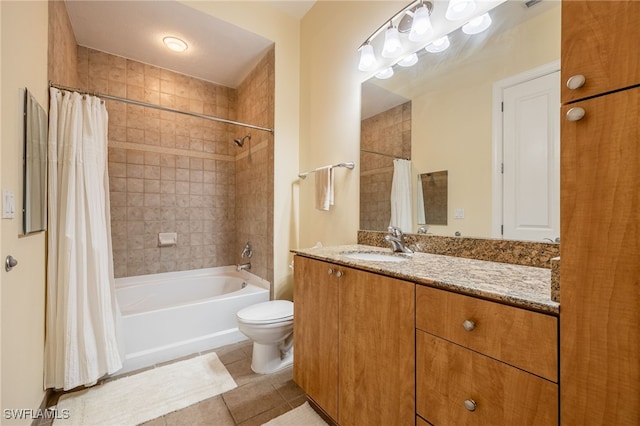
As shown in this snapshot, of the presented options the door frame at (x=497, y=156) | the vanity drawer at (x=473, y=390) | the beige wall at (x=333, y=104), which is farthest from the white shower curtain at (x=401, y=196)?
the vanity drawer at (x=473, y=390)

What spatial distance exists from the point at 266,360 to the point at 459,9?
2.30 metres

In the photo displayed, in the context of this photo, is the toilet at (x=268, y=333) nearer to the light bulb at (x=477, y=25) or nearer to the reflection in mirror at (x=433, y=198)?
the reflection in mirror at (x=433, y=198)

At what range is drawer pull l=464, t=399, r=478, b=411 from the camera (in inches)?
27.9

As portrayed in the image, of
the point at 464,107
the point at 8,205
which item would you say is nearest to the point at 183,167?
the point at 8,205

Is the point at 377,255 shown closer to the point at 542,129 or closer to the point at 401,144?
the point at 401,144

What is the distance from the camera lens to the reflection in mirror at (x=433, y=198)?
137cm

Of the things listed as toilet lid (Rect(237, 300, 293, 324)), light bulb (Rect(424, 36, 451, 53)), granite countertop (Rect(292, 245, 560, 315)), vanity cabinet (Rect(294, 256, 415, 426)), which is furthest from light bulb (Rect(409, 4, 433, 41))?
toilet lid (Rect(237, 300, 293, 324))

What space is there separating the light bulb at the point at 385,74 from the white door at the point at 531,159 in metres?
0.72

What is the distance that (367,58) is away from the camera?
1.69 meters

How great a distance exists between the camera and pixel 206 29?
2.21m

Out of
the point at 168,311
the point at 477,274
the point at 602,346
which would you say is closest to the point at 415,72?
the point at 477,274

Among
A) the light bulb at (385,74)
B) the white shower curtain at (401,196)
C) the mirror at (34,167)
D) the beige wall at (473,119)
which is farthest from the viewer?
the light bulb at (385,74)

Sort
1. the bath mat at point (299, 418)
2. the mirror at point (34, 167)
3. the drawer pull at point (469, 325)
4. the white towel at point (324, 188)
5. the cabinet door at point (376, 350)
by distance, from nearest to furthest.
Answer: the drawer pull at point (469, 325) → the cabinet door at point (376, 350) → the mirror at point (34, 167) → the bath mat at point (299, 418) → the white towel at point (324, 188)

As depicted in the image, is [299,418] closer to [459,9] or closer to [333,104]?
[333,104]
